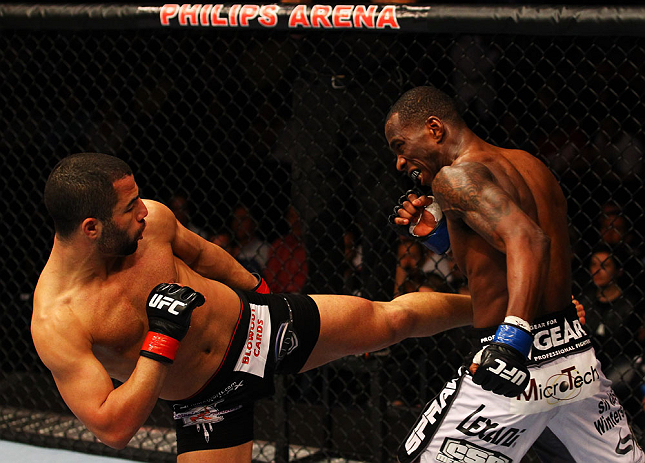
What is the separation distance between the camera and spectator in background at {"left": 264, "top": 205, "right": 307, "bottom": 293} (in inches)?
121

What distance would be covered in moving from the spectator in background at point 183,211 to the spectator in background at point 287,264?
0.36m

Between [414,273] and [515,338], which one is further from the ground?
[515,338]

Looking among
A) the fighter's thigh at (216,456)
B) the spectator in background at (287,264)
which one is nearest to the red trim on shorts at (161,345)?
the fighter's thigh at (216,456)

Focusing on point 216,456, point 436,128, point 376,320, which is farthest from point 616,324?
point 216,456

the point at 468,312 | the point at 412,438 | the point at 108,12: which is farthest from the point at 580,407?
the point at 108,12

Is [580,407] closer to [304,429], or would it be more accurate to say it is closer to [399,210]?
[399,210]

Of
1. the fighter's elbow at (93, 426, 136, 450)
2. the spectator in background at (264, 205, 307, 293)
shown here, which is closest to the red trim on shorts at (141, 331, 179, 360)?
Result: the fighter's elbow at (93, 426, 136, 450)

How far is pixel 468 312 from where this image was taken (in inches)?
87.0

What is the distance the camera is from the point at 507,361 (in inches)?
58.9

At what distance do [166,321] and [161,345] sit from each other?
53 mm

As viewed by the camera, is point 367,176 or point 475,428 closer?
point 475,428

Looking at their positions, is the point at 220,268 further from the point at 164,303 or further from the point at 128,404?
the point at 128,404

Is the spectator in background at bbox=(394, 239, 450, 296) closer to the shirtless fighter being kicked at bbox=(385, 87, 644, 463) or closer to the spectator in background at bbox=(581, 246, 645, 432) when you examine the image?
the spectator in background at bbox=(581, 246, 645, 432)

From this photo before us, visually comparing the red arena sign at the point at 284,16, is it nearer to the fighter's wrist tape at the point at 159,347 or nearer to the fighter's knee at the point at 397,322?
the fighter's knee at the point at 397,322
